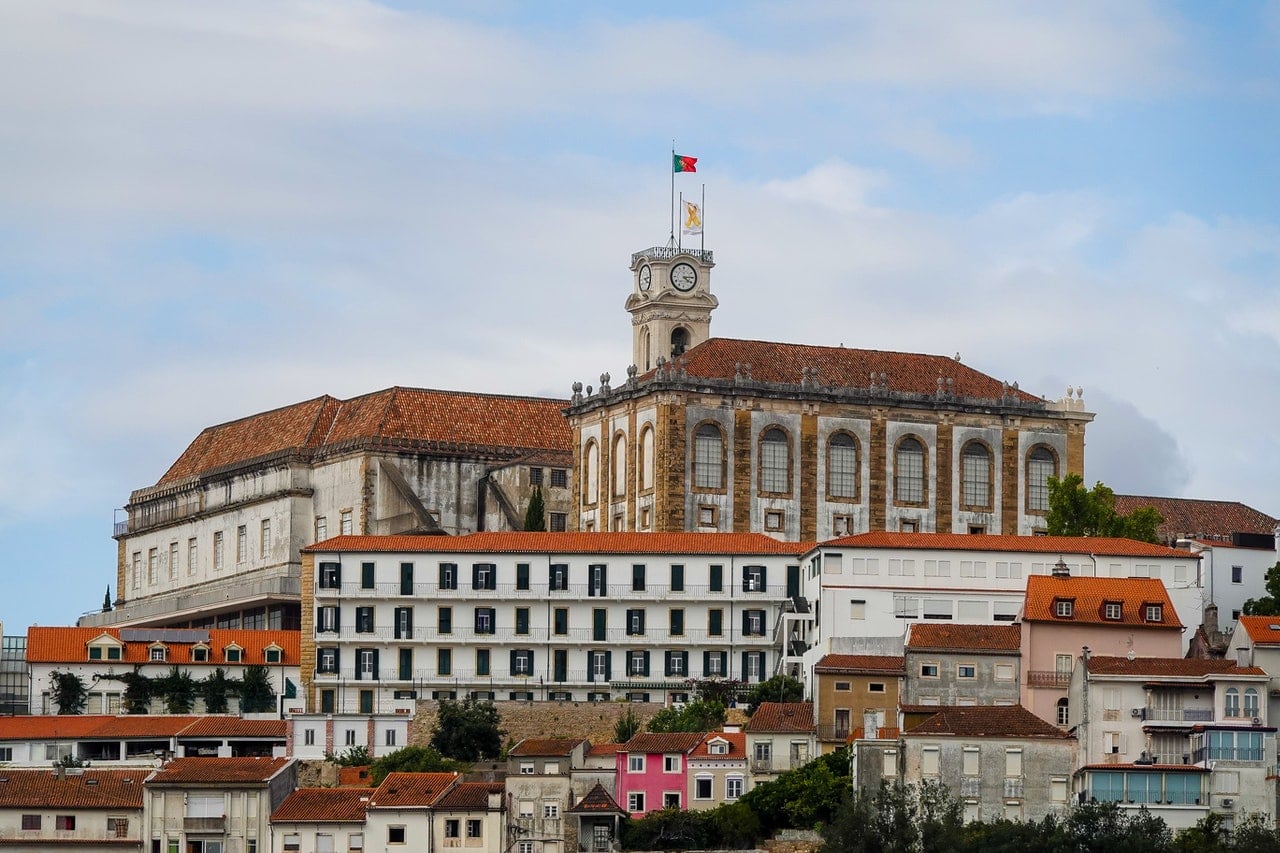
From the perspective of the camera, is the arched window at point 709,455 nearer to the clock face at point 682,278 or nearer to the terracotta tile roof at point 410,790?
the clock face at point 682,278

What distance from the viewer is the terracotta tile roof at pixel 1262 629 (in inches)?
4577

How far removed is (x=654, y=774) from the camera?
380 ft

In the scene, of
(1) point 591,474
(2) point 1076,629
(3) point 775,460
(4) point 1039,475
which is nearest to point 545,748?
(2) point 1076,629

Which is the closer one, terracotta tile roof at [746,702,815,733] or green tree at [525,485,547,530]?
terracotta tile roof at [746,702,815,733]

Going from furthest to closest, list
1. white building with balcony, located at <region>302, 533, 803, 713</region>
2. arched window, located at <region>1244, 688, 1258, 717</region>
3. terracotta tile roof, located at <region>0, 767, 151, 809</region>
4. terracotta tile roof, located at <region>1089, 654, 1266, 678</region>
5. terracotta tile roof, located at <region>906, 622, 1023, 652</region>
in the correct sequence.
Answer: white building with balcony, located at <region>302, 533, 803, 713</region> < terracotta tile roof, located at <region>906, 622, 1023, 652</region> < terracotta tile roof, located at <region>0, 767, 151, 809</region> < terracotta tile roof, located at <region>1089, 654, 1266, 678</region> < arched window, located at <region>1244, 688, 1258, 717</region>

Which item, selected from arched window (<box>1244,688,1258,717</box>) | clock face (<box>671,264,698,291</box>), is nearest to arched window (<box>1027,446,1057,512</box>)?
clock face (<box>671,264,698,291</box>)

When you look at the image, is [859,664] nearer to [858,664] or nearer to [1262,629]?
[858,664]

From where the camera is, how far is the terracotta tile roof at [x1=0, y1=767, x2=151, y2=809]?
116 meters

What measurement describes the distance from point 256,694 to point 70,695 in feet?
22.7

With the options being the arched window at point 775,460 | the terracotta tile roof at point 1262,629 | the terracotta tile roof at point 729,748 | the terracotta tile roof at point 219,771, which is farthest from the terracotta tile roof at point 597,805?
the arched window at point 775,460

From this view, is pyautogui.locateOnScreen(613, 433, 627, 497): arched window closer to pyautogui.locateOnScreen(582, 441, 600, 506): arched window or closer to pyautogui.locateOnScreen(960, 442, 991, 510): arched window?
pyautogui.locateOnScreen(582, 441, 600, 506): arched window

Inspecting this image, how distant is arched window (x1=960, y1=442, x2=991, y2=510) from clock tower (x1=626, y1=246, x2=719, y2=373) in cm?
1826

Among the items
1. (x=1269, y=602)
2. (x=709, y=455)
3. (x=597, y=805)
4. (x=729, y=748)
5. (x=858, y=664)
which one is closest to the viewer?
(x=597, y=805)

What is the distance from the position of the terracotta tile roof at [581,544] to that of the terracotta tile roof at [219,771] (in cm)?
1414
